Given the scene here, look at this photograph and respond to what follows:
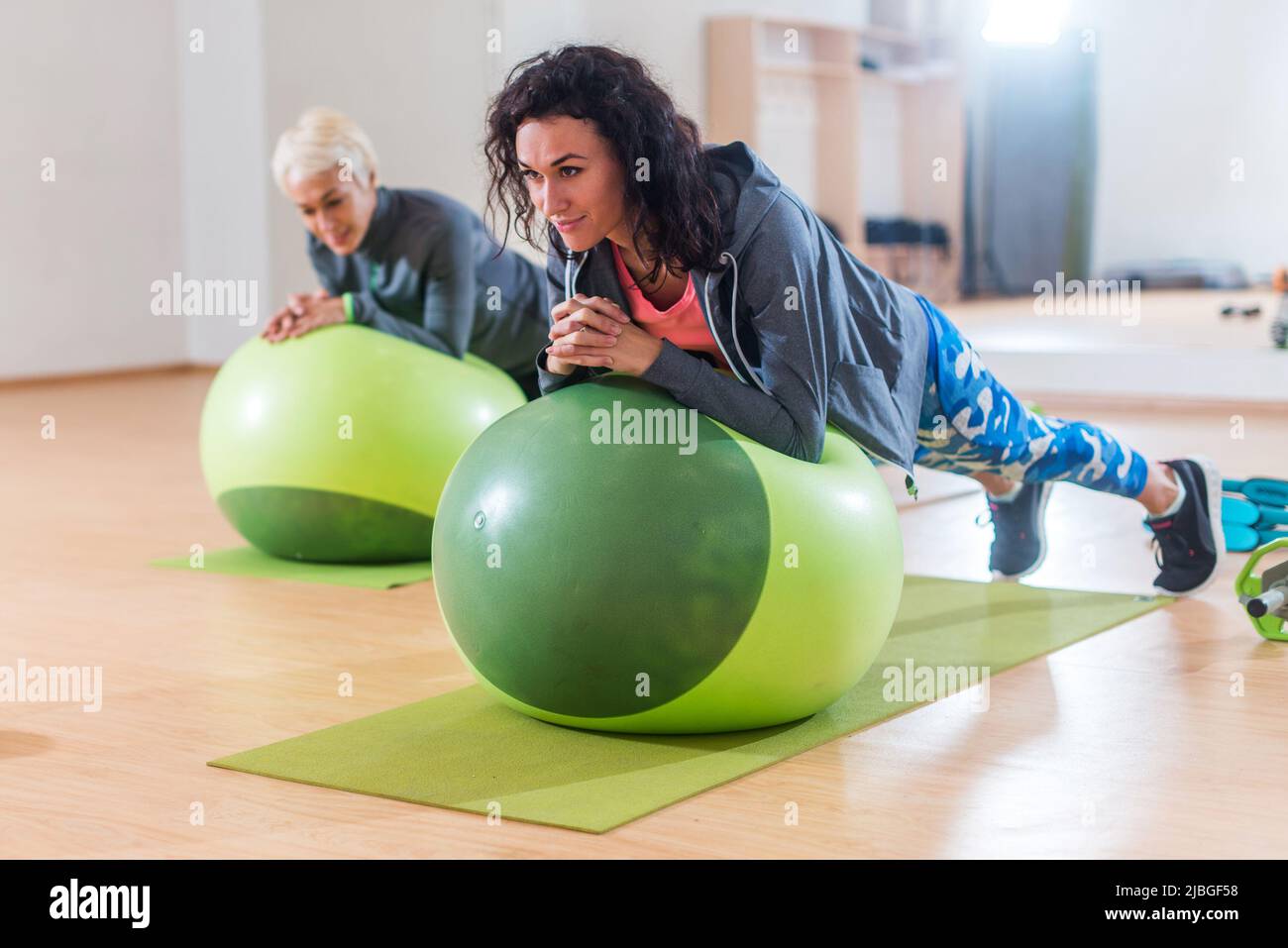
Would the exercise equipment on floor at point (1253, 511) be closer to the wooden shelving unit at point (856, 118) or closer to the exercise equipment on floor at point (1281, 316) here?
the exercise equipment on floor at point (1281, 316)

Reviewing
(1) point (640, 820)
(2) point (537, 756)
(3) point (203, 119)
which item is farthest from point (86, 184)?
(1) point (640, 820)

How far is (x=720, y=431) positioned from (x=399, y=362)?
4.47ft

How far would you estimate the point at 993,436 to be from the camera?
2564 millimetres

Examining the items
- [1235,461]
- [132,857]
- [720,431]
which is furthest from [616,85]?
[1235,461]

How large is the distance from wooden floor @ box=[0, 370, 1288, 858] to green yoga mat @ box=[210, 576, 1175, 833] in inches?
1.5

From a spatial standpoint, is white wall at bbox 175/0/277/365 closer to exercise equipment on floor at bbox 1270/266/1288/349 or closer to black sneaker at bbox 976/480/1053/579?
exercise equipment on floor at bbox 1270/266/1288/349

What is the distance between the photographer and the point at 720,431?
2080 millimetres

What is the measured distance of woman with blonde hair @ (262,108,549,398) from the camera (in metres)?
3.26

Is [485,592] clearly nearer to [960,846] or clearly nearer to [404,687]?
[404,687]

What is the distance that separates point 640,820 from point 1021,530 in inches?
62.4

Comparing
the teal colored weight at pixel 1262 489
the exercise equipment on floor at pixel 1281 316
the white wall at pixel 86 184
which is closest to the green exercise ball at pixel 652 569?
the teal colored weight at pixel 1262 489

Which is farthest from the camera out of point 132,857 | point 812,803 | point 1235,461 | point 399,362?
point 1235,461

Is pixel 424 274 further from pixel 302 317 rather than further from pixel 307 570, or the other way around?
pixel 307 570

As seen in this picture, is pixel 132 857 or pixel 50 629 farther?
pixel 50 629
